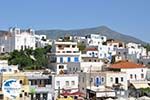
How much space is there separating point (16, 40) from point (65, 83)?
4475cm

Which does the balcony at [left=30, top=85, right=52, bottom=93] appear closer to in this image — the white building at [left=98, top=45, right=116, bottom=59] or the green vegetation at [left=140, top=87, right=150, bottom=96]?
the green vegetation at [left=140, top=87, right=150, bottom=96]

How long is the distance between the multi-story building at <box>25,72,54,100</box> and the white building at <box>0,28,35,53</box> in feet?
152

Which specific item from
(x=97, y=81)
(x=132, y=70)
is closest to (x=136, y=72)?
(x=132, y=70)

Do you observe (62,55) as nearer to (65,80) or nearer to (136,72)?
(136,72)

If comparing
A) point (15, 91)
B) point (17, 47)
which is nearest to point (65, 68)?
point (15, 91)

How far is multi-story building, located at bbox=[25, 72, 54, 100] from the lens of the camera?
35.9 meters

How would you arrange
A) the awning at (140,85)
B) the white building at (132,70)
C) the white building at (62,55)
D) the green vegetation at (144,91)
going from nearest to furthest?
the green vegetation at (144,91) → the awning at (140,85) → the white building at (132,70) → the white building at (62,55)

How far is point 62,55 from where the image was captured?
184 feet

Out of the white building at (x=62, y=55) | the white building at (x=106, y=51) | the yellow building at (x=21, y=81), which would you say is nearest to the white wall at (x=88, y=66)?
the white building at (x=62, y=55)

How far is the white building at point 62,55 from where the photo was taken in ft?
176

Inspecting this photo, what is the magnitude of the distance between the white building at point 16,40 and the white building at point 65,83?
43.9 metres

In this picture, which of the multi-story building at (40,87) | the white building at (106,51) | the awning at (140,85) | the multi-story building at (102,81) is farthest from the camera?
the white building at (106,51)

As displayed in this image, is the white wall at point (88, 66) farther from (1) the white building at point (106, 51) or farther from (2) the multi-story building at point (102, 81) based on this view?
(1) the white building at point (106, 51)

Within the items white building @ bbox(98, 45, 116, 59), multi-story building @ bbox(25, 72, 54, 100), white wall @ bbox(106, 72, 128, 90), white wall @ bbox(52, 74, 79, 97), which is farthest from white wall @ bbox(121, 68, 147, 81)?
white building @ bbox(98, 45, 116, 59)
